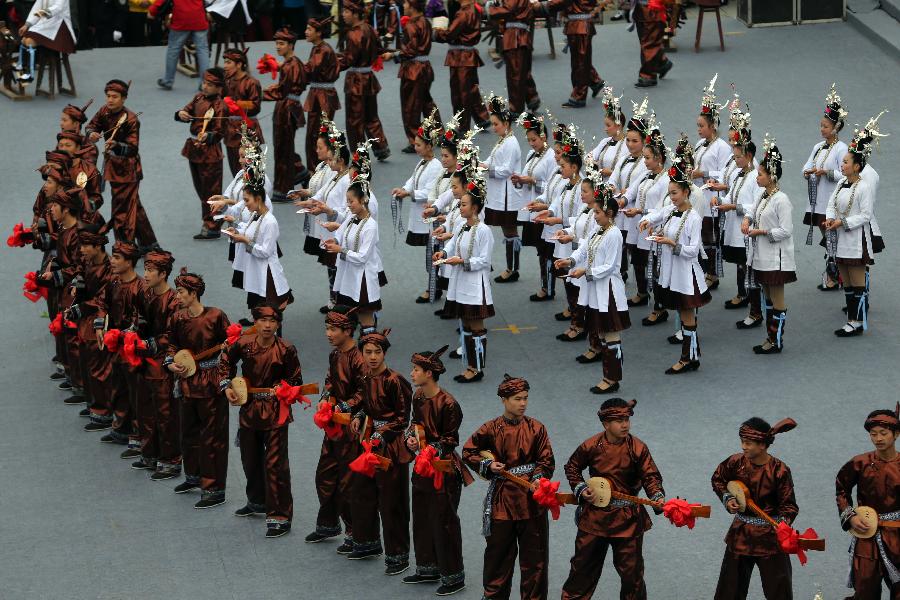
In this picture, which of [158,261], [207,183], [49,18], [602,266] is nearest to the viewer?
[158,261]

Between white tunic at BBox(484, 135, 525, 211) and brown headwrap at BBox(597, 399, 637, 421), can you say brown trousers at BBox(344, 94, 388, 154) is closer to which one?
white tunic at BBox(484, 135, 525, 211)

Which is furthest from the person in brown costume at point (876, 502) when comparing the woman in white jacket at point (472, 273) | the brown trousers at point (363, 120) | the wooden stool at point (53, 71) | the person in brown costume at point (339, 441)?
the wooden stool at point (53, 71)

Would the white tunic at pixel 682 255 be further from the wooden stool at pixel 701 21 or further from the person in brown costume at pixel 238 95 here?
the wooden stool at pixel 701 21

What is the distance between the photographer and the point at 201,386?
34.3 ft

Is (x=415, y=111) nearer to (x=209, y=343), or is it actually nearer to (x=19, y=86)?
(x=19, y=86)

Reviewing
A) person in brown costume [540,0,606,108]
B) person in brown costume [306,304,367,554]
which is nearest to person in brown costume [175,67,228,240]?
person in brown costume [540,0,606,108]

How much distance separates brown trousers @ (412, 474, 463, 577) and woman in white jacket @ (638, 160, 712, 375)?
3.43 metres

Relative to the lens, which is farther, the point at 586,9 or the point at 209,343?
the point at 586,9

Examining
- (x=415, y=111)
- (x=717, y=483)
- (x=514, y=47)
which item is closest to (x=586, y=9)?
(x=514, y=47)

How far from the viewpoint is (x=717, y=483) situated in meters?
8.66

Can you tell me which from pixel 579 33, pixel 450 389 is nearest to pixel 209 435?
pixel 450 389

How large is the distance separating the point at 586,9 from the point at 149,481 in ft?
27.7

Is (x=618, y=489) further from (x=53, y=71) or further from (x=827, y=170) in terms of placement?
(x=53, y=71)

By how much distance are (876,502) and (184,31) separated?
11982mm
